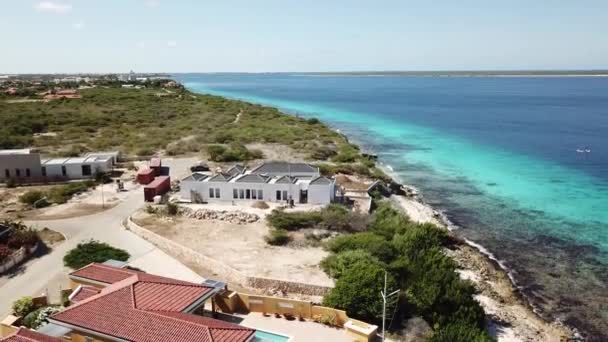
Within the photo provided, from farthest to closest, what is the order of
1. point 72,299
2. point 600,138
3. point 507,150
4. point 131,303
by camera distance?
point 600,138
point 507,150
point 72,299
point 131,303

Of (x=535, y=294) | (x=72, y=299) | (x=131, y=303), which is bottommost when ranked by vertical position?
(x=535, y=294)

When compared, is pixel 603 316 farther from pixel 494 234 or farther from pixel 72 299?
pixel 72 299

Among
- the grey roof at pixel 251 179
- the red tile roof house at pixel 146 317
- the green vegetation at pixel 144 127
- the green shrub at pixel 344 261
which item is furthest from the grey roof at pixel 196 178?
the green vegetation at pixel 144 127

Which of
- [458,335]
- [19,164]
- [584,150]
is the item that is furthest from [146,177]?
[584,150]

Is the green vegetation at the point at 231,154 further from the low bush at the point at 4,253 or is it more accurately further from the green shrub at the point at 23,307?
the green shrub at the point at 23,307

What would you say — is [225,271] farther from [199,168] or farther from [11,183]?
[11,183]

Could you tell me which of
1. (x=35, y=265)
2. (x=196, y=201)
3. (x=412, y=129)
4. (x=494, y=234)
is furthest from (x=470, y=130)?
(x=35, y=265)
